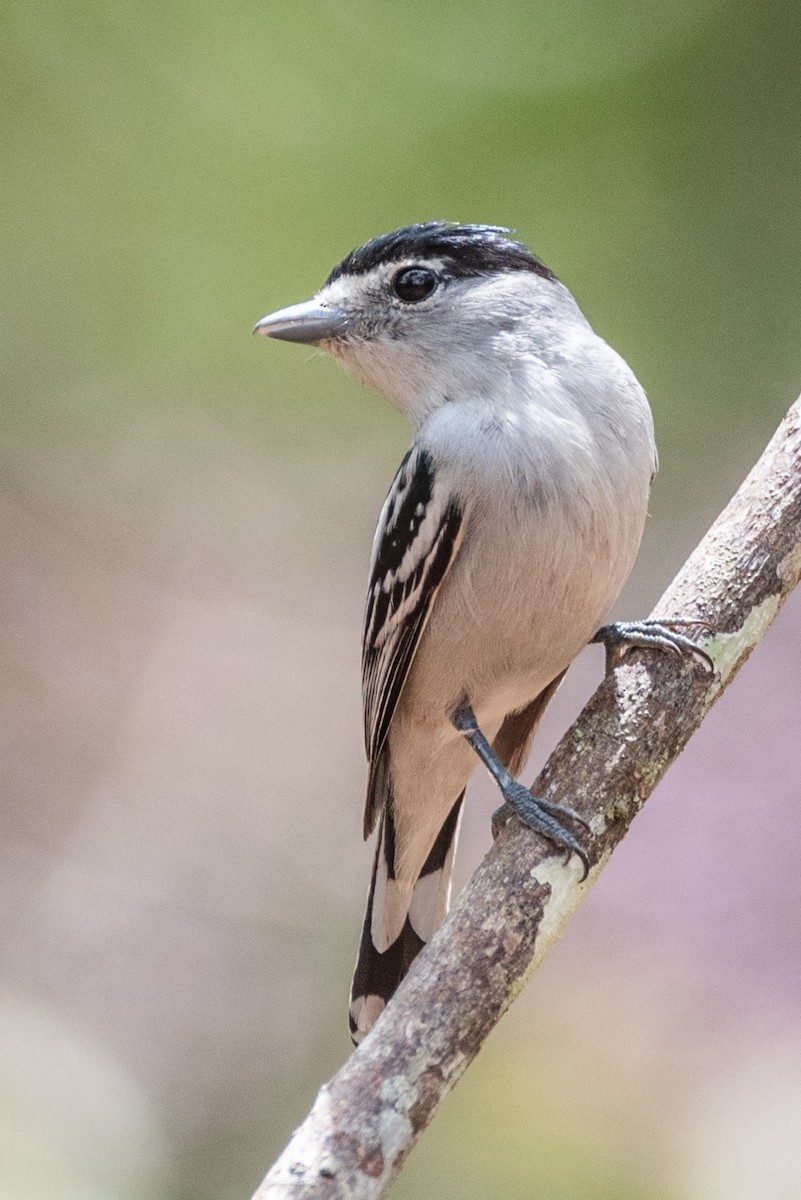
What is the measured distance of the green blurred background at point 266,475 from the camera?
3.41 m

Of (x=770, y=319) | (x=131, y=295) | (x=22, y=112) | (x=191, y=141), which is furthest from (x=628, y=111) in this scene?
(x=22, y=112)

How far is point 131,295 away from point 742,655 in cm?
287

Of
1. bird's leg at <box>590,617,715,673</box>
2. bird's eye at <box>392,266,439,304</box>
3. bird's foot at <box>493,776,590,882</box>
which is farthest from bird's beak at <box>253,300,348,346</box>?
bird's foot at <box>493,776,590,882</box>

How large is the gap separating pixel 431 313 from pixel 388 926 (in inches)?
59.5

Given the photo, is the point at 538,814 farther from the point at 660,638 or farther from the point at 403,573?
the point at 403,573

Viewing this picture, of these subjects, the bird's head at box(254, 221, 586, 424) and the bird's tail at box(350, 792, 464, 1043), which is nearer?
the bird's head at box(254, 221, 586, 424)

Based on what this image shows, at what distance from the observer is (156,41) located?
444 centimetres

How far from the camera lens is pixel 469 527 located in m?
2.58

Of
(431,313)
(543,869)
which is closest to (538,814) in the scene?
(543,869)

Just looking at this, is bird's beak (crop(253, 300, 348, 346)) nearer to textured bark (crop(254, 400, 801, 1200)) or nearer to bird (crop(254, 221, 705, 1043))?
bird (crop(254, 221, 705, 1043))

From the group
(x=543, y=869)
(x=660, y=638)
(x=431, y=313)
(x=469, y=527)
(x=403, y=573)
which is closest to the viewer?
(x=543, y=869)

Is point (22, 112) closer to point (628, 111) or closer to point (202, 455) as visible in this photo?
point (202, 455)

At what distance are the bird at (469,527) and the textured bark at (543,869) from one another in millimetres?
68

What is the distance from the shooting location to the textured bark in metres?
1.69
